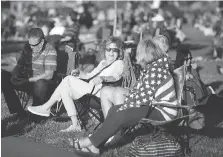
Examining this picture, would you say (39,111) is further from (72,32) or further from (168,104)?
(72,32)

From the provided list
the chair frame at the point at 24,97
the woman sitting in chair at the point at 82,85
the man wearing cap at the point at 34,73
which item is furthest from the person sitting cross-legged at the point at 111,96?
the chair frame at the point at 24,97

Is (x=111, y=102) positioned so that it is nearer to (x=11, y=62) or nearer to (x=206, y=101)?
(x=206, y=101)

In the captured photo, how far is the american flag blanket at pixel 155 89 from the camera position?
5.11 metres

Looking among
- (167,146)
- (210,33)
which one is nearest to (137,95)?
(167,146)

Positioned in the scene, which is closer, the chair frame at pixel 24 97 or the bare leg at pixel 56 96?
the bare leg at pixel 56 96

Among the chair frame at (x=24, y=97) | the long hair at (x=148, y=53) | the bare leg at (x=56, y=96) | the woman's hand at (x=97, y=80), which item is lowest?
the chair frame at (x=24, y=97)

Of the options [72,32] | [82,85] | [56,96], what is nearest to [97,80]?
[82,85]

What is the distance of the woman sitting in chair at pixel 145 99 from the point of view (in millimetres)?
5016

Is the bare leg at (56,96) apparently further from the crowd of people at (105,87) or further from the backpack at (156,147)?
the backpack at (156,147)

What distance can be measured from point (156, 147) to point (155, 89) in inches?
24.9

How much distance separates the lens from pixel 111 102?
5898 millimetres

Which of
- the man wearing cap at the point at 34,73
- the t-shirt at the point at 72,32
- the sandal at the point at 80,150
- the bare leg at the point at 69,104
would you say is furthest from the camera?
the t-shirt at the point at 72,32

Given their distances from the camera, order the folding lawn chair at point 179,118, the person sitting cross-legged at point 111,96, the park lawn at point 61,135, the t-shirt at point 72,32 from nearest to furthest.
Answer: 1. the folding lawn chair at point 179,118
2. the park lawn at point 61,135
3. the person sitting cross-legged at point 111,96
4. the t-shirt at point 72,32

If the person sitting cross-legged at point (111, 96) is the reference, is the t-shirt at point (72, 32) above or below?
above
